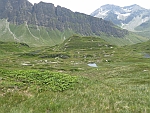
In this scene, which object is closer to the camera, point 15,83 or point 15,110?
point 15,110

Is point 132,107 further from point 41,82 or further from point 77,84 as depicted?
point 41,82

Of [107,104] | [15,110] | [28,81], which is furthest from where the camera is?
[28,81]

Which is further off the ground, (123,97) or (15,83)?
(15,83)

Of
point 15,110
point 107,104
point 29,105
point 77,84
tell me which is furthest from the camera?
point 77,84

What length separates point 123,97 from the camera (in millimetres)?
27875

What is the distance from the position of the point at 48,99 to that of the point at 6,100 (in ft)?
15.4

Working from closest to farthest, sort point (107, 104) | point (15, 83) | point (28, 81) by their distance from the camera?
point (107, 104)
point (15, 83)
point (28, 81)

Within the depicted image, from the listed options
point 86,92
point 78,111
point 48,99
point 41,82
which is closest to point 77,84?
point 86,92

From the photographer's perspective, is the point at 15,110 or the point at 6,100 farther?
the point at 6,100

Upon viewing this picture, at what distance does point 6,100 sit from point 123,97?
14680 millimetres

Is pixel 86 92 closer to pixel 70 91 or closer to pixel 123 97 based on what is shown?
pixel 70 91

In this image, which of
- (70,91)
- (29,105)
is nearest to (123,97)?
(70,91)

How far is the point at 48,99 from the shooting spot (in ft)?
81.1

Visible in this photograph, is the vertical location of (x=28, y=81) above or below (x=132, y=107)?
above
